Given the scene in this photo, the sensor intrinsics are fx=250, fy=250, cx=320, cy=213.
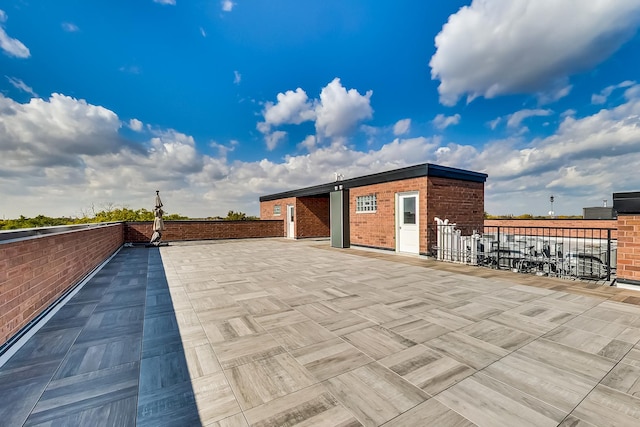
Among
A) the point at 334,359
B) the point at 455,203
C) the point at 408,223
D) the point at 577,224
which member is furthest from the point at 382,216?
the point at 577,224

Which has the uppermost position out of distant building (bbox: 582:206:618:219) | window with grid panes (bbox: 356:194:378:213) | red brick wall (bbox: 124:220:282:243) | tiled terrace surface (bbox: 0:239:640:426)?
window with grid panes (bbox: 356:194:378:213)

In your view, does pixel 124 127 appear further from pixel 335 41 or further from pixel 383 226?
pixel 383 226

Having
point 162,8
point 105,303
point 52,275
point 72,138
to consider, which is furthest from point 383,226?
point 72,138

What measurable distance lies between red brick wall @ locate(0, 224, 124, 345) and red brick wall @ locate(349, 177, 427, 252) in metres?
8.78

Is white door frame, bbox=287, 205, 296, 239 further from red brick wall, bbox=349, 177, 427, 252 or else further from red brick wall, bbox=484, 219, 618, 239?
red brick wall, bbox=484, 219, 618, 239

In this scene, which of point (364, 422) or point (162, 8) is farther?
point (162, 8)

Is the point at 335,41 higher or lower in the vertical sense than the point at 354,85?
higher

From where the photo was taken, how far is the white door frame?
16.5 metres

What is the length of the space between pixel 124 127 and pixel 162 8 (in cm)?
867

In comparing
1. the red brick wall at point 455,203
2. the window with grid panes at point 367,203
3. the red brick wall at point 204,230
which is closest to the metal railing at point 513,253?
the red brick wall at point 455,203

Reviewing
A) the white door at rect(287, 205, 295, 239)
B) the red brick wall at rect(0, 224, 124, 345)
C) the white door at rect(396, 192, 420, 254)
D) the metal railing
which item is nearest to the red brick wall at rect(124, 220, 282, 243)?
the white door at rect(287, 205, 295, 239)

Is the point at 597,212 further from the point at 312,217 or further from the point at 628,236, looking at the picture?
the point at 312,217

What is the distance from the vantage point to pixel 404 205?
9062 millimetres

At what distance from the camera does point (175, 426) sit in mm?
1570
